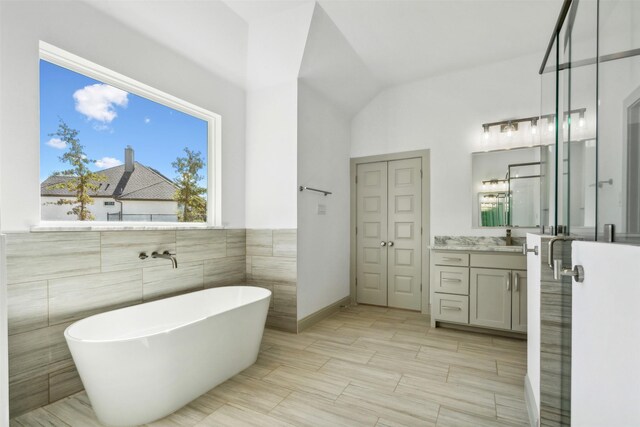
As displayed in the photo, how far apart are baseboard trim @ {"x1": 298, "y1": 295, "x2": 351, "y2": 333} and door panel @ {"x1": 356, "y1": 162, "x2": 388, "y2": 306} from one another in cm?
→ 28

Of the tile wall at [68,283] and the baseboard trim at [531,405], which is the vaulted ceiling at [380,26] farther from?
the baseboard trim at [531,405]

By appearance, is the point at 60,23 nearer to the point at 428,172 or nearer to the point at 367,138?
the point at 367,138

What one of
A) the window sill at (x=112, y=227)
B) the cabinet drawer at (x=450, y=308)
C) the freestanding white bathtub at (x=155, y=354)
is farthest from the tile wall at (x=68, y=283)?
the cabinet drawer at (x=450, y=308)

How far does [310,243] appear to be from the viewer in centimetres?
341

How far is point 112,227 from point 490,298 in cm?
339

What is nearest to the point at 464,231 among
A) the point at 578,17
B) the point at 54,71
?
the point at 578,17

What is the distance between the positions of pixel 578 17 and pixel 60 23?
292cm

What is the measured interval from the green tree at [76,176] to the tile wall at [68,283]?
26 cm

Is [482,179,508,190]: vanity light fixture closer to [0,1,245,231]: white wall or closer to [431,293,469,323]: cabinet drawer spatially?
[431,293,469,323]: cabinet drawer

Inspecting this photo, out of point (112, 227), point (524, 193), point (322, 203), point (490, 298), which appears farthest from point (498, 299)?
point (112, 227)

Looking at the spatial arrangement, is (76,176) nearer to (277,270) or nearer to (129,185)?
(129,185)

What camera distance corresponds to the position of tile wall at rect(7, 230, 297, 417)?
1780 mm

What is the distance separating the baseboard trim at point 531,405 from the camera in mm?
1673

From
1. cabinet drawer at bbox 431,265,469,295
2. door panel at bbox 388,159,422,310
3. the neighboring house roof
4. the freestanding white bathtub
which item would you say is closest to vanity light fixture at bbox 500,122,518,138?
door panel at bbox 388,159,422,310
